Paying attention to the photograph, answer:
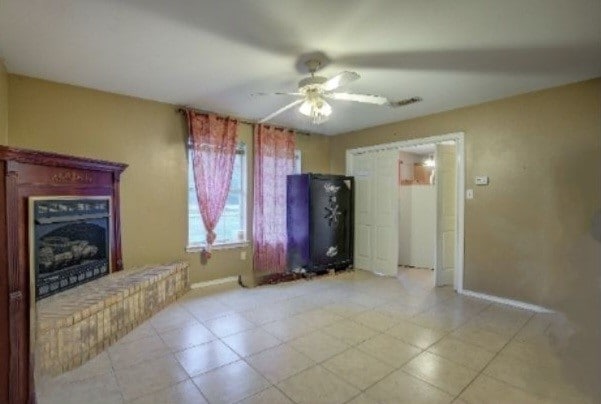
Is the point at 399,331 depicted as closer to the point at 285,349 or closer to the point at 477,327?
the point at 477,327

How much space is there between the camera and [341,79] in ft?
7.33

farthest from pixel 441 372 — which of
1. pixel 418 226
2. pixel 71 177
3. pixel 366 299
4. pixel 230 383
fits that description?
pixel 418 226

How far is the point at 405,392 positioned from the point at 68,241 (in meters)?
2.96

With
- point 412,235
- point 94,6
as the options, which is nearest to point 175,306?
point 94,6

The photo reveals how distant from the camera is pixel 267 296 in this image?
366 centimetres

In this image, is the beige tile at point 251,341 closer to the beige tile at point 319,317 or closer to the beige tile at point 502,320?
the beige tile at point 319,317

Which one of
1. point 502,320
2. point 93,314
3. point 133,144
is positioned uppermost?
point 133,144

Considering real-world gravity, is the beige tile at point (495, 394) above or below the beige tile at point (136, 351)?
below

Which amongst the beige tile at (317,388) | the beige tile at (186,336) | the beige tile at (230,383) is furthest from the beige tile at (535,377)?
the beige tile at (186,336)

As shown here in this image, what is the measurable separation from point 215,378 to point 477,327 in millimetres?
2330

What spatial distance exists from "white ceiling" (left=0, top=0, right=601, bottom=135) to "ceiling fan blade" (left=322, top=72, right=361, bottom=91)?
0.26 metres

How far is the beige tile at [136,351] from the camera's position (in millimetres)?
2178

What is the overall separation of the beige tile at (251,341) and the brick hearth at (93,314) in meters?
0.91

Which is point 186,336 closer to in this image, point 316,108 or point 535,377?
→ point 316,108
